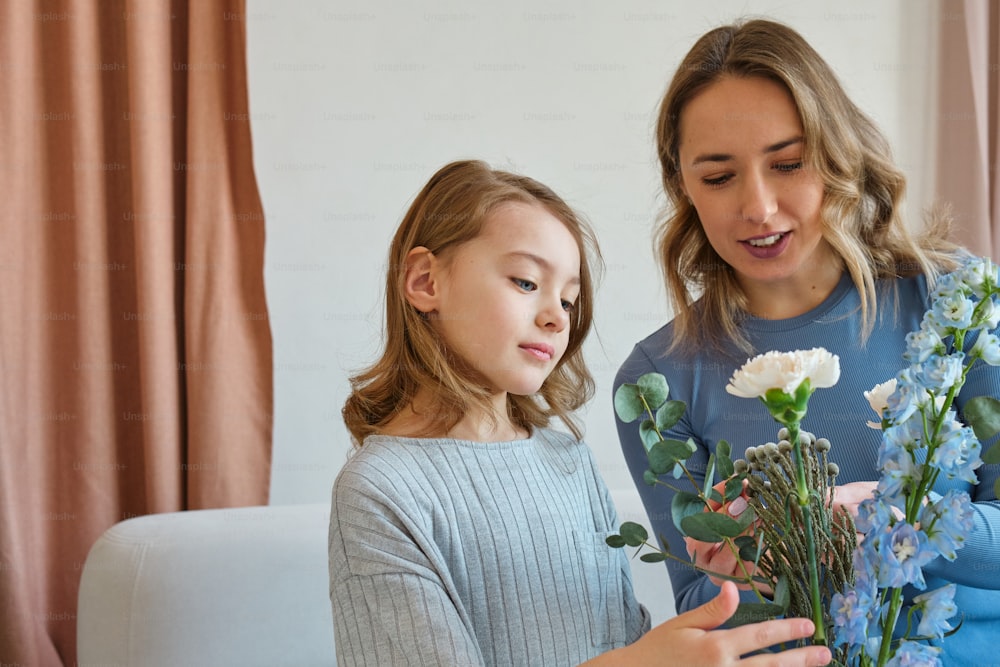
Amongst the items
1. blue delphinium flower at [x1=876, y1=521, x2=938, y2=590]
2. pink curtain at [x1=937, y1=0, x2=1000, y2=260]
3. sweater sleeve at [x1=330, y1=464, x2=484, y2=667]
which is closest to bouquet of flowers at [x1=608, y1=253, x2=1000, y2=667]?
blue delphinium flower at [x1=876, y1=521, x2=938, y2=590]

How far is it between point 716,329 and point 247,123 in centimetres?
122

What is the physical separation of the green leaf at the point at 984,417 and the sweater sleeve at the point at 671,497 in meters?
0.51

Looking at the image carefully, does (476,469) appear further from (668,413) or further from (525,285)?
(668,413)

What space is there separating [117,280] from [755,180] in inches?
57.2

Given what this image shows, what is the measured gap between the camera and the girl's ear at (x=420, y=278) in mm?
1175

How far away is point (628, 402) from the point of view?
0.78m

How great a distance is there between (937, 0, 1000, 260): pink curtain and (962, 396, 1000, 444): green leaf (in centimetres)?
198

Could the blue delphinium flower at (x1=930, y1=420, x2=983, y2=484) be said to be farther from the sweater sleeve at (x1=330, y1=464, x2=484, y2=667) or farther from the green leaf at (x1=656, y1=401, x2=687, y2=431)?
the sweater sleeve at (x1=330, y1=464, x2=484, y2=667)

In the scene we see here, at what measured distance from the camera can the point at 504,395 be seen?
1.22 meters

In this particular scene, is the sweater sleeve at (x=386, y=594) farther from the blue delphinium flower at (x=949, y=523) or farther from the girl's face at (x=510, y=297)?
the blue delphinium flower at (x=949, y=523)

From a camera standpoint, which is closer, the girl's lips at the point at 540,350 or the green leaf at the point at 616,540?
the green leaf at the point at 616,540

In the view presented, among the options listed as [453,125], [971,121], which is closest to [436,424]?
[453,125]

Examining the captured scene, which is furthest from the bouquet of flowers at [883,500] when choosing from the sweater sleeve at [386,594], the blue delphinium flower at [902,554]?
the sweater sleeve at [386,594]

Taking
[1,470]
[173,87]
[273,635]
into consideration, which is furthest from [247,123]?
[273,635]
